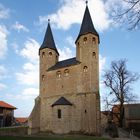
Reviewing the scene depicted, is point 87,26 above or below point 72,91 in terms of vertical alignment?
above

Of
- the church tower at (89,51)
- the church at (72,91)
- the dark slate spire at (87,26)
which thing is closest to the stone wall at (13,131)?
the church at (72,91)

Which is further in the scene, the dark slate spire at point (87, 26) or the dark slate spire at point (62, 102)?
the dark slate spire at point (87, 26)

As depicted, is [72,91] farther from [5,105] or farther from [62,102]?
[5,105]

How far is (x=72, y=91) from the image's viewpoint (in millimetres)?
37094

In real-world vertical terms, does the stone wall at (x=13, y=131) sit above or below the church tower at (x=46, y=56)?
below

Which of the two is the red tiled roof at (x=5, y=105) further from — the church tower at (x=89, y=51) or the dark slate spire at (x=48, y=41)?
the church tower at (x=89, y=51)

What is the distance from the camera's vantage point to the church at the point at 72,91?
35062 millimetres

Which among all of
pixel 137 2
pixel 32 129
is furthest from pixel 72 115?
pixel 137 2

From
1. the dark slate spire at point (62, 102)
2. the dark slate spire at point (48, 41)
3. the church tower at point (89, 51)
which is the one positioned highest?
the dark slate spire at point (48, 41)

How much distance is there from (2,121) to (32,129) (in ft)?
51.0

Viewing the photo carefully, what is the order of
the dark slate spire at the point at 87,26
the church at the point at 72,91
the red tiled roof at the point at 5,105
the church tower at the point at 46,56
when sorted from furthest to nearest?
1. the red tiled roof at the point at 5,105
2. the church tower at the point at 46,56
3. the dark slate spire at the point at 87,26
4. the church at the point at 72,91

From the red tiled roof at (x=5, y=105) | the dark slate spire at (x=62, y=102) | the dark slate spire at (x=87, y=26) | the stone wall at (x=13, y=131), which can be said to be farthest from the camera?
the red tiled roof at (x=5, y=105)

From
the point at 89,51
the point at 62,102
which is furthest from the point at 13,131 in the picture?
the point at 89,51

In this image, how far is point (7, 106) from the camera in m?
56.1
